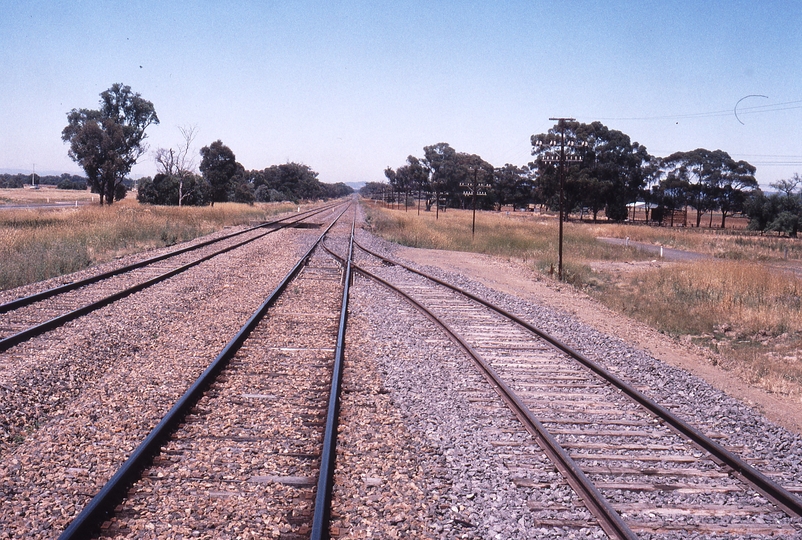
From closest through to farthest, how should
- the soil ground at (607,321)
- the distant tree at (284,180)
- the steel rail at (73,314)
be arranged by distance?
the soil ground at (607,321) < the steel rail at (73,314) < the distant tree at (284,180)

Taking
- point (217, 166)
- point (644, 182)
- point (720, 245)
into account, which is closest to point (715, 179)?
point (644, 182)

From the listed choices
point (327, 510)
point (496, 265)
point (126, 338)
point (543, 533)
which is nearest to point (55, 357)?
point (126, 338)

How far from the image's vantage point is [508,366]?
7812 mm

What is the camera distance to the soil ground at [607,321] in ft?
24.5

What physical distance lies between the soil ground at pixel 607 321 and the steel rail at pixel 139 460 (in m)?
6.50

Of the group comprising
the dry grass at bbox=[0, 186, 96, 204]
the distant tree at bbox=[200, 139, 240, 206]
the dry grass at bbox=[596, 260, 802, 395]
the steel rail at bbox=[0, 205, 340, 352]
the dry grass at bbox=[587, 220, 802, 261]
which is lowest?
the dry grass at bbox=[596, 260, 802, 395]

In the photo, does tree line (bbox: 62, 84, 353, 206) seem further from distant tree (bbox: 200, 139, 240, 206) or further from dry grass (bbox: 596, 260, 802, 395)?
dry grass (bbox: 596, 260, 802, 395)

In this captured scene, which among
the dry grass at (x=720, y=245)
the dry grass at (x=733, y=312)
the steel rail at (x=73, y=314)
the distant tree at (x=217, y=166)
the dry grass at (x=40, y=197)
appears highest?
the distant tree at (x=217, y=166)

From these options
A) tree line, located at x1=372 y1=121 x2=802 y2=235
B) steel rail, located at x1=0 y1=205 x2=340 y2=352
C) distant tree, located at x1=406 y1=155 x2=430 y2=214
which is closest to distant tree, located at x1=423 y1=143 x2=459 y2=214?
distant tree, located at x1=406 y1=155 x2=430 y2=214

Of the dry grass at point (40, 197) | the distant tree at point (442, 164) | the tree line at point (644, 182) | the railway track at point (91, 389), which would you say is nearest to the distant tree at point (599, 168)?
the tree line at point (644, 182)

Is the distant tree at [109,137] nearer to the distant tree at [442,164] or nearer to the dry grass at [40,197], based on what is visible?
the dry grass at [40,197]

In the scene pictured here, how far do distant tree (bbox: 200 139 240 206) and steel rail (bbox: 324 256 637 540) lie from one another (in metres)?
70.3

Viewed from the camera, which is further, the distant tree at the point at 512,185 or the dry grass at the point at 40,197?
the distant tree at the point at 512,185

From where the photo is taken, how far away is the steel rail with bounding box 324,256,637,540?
12.9 feet
